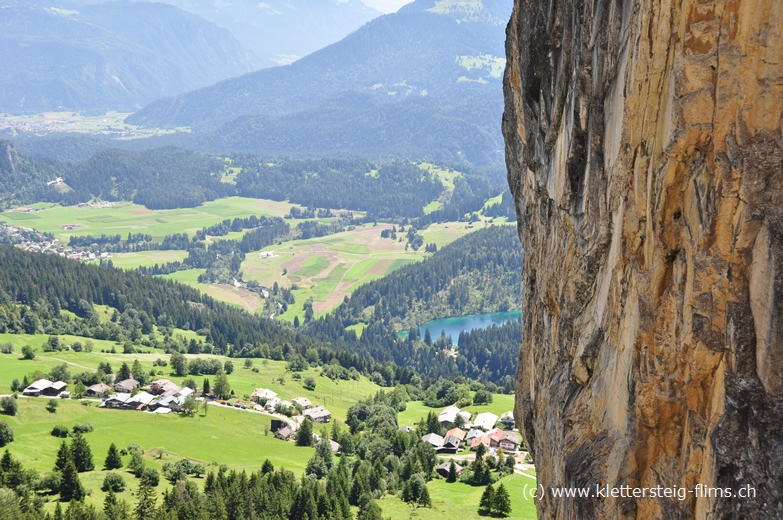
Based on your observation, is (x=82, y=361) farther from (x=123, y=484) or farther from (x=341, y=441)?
(x=123, y=484)

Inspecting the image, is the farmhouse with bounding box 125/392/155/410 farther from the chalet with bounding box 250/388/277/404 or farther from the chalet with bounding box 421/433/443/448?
the chalet with bounding box 421/433/443/448

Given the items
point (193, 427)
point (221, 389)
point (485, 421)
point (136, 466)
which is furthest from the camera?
point (221, 389)

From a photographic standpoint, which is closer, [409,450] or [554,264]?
[554,264]

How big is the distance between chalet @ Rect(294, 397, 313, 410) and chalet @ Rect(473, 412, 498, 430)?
2628 cm

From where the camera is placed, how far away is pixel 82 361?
398 ft

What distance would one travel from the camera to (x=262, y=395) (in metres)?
111

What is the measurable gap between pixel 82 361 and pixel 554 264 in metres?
119

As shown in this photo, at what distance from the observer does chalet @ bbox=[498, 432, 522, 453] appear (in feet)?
289

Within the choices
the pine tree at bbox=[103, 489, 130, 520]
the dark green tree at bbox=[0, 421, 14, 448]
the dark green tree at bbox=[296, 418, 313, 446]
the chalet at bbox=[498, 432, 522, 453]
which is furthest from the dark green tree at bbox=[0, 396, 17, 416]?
the chalet at bbox=[498, 432, 522, 453]

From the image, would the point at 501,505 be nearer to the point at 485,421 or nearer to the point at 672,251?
the point at 485,421

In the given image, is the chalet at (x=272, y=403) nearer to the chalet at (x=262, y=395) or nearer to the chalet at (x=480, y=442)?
the chalet at (x=262, y=395)

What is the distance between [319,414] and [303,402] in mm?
6463

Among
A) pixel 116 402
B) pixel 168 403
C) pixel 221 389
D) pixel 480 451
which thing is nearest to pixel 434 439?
pixel 480 451

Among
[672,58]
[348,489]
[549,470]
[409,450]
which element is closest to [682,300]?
[672,58]
